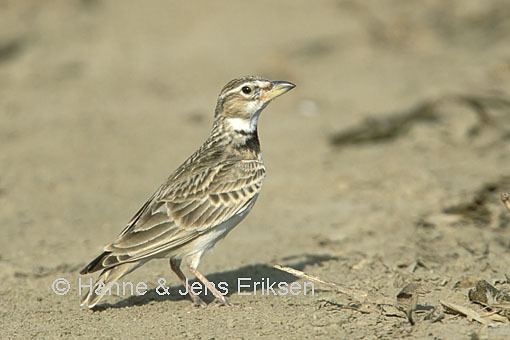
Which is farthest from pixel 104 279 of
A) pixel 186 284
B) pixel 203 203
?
pixel 203 203

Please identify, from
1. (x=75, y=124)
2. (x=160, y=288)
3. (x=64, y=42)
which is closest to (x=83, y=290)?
(x=160, y=288)

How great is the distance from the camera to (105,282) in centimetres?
630

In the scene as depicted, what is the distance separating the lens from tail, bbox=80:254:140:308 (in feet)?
20.4

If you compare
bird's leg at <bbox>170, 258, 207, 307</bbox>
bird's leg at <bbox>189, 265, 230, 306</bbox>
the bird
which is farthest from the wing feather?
bird's leg at <bbox>170, 258, 207, 307</bbox>

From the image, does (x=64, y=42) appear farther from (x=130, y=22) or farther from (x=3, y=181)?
(x=3, y=181)

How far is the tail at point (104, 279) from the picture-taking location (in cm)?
622

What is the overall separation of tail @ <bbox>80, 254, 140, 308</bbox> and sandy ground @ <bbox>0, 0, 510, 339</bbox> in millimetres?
166

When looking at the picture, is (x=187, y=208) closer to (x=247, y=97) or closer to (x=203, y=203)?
(x=203, y=203)

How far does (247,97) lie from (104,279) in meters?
1.92

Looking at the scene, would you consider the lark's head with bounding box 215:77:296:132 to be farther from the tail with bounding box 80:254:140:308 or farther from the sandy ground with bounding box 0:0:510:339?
the tail with bounding box 80:254:140:308

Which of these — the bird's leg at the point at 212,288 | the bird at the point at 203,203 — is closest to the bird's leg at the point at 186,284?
the bird at the point at 203,203

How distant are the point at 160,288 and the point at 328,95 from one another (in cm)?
675

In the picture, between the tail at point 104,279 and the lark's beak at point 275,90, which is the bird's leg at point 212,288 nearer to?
the tail at point 104,279

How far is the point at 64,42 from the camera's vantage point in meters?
14.8
